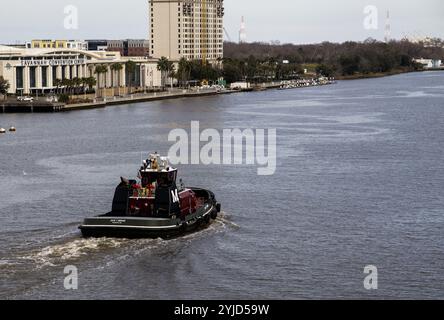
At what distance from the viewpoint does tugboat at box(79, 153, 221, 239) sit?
14.1 m

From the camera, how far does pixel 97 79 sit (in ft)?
187

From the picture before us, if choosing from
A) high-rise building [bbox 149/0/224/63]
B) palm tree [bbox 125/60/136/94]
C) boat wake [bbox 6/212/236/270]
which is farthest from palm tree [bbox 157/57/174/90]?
boat wake [bbox 6/212/236/270]

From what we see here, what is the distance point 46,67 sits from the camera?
166ft

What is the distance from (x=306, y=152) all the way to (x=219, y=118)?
1386 centimetres

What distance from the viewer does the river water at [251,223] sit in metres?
12.2

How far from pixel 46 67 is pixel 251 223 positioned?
3683 centimetres

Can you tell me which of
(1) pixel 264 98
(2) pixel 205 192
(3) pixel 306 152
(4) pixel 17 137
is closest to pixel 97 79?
(1) pixel 264 98

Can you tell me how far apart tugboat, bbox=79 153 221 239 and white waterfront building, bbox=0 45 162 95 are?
112 ft

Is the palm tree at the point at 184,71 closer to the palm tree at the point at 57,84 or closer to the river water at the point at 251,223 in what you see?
the palm tree at the point at 57,84

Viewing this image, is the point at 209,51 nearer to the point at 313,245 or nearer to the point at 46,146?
the point at 46,146

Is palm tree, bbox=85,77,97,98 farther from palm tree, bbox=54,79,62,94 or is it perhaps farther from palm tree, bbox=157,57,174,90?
palm tree, bbox=157,57,174,90

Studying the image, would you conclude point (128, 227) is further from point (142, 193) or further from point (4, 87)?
point (4, 87)

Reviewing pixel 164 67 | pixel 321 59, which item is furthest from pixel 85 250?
pixel 321 59

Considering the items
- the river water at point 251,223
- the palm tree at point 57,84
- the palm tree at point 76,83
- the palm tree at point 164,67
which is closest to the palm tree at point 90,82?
the palm tree at point 76,83
